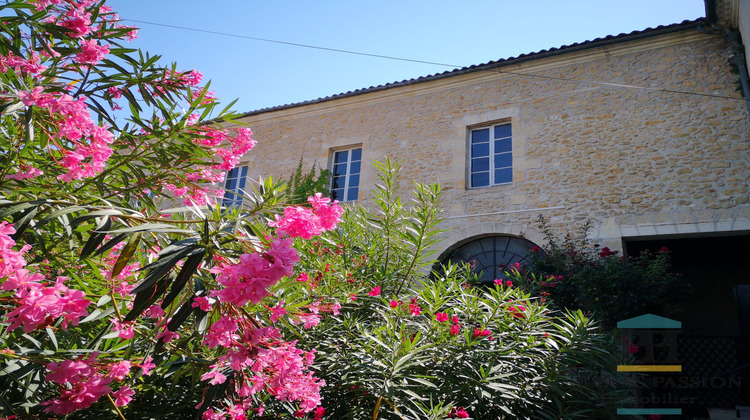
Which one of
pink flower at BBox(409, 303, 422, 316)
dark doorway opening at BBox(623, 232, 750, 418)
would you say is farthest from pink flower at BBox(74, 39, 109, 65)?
dark doorway opening at BBox(623, 232, 750, 418)

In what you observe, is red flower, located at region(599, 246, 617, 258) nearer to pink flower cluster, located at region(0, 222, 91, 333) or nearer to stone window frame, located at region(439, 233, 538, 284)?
stone window frame, located at region(439, 233, 538, 284)

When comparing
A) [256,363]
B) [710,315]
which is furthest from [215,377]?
[710,315]

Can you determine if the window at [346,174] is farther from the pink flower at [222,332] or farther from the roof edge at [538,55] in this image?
the pink flower at [222,332]

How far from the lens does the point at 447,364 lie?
237 centimetres

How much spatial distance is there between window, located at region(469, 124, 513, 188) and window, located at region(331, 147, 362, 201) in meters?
2.20

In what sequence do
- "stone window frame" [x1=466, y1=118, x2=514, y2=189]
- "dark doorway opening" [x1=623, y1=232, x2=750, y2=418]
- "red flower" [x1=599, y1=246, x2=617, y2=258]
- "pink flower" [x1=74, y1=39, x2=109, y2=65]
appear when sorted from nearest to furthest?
"pink flower" [x1=74, y1=39, x2=109, y2=65]
"dark doorway opening" [x1=623, y1=232, x2=750, y2=418]
"red flower" [x1=599, y1=246, x2=617, y2=258]
"stone window frame" [x1=466, y1=118, x2=514, y2=189]

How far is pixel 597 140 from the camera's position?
23.6 feet

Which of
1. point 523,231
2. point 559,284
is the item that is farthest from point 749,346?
point 523,231

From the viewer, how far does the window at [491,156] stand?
7.79 meters

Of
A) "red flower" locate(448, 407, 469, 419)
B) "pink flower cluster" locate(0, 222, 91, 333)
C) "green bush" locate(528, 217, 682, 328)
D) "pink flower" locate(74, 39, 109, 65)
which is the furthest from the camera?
"green bush" locate(528, 217, 682, 328)

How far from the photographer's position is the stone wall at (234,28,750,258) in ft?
21.1

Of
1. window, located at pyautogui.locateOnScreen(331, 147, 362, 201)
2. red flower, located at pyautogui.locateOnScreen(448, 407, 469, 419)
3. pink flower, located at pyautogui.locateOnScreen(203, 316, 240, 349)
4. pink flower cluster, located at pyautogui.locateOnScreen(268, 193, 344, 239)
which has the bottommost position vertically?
red flower, located at pyautogui.locateOnScreen(448, 407, 469, 419)

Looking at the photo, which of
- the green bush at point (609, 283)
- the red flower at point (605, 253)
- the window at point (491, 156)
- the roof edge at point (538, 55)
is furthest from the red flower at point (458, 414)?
the window at point (491, 156)

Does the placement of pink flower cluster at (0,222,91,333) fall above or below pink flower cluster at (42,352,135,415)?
above
